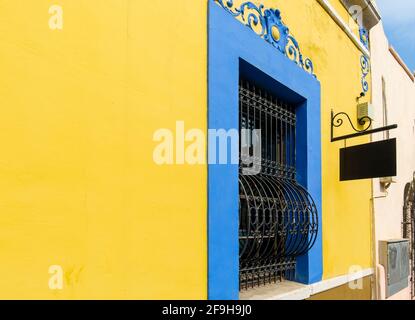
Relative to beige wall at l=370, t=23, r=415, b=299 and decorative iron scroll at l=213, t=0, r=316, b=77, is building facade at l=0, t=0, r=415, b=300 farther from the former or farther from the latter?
beige wall at l=370, t=23, r=415, b=299

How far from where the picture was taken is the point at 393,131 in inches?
320

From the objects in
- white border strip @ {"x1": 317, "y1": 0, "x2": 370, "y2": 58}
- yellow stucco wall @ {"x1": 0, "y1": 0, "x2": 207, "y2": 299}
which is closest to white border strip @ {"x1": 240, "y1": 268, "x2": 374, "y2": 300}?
yellow stucco wall @ {"x1": 0, "y1": 0, "x2": 207, "y2": 299}

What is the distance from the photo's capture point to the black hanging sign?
183 inches

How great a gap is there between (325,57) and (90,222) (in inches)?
161

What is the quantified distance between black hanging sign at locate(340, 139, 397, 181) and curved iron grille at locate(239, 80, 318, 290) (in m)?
0.84

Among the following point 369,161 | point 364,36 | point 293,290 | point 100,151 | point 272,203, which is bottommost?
point 293,290

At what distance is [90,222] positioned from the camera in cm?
234

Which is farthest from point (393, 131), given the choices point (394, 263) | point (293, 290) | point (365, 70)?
point (293, 290)

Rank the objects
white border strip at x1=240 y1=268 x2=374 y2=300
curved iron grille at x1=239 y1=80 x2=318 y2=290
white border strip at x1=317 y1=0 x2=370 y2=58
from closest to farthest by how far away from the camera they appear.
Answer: white border strip at x1=240 y1=268 x2=374 y2=300 < curved iron grille at x1=239 y1=80 x2=318 y2=290 < white border strip at x1=317 y1=0 x2=370 y2=58

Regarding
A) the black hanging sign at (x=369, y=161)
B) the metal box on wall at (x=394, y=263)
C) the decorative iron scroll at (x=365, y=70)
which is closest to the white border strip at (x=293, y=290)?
the black hanging sign at (x=369, y=161)

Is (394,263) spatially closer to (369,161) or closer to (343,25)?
(369,161)

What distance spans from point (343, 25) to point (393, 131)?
3163 mm

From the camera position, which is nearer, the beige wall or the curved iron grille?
the curved iron grille

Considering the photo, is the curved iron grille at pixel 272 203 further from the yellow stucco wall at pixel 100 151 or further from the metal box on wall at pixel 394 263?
the metal box on wall at pixel 394 263
